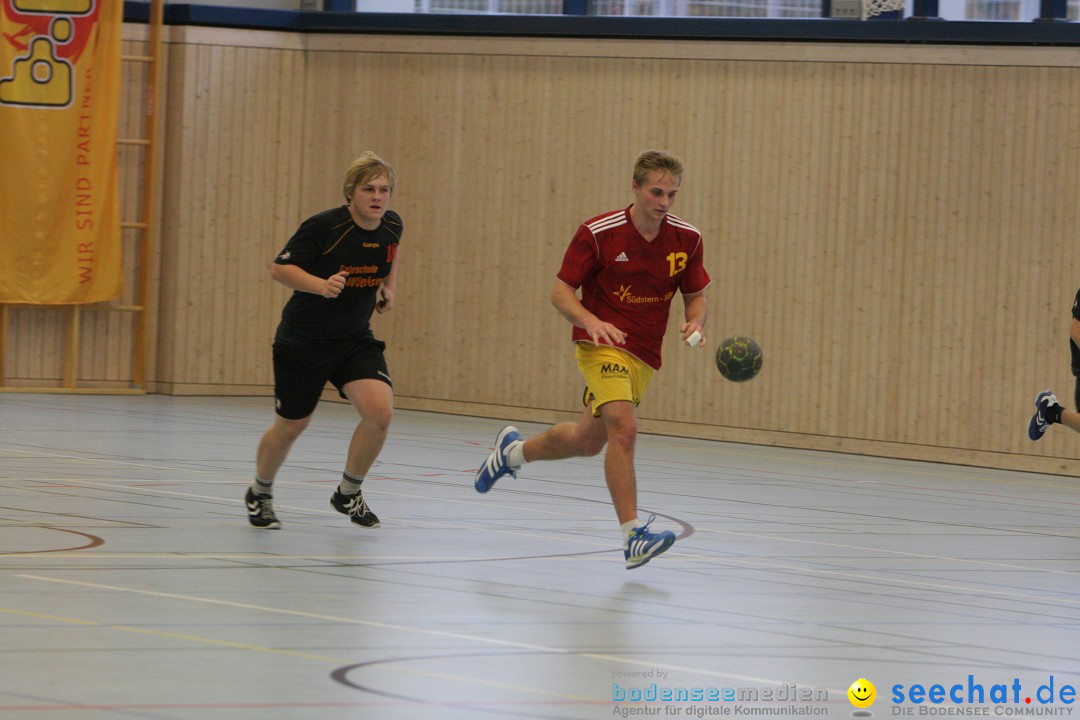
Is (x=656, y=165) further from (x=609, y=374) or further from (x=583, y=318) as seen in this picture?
(x=609, y=374)

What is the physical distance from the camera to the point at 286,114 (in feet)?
54.0

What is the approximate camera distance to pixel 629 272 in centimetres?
693

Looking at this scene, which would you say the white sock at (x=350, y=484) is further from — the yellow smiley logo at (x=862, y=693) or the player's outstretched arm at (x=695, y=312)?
the yellow smiley logo at (x=862, y=693)

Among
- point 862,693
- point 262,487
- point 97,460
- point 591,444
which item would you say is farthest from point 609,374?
point 97,460

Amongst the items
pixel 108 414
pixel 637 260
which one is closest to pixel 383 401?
pixel 637 260

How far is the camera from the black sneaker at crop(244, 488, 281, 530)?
7363 mm

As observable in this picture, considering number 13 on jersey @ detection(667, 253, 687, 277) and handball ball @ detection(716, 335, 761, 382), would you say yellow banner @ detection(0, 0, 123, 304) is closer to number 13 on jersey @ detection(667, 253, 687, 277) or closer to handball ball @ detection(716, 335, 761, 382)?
handball ball @ detection(716, 335, 761, 382)

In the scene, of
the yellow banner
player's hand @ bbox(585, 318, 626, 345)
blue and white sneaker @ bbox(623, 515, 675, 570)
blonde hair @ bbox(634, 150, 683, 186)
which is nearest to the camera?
blue and white sneaker @ bbox(623, 515, 675, 570)

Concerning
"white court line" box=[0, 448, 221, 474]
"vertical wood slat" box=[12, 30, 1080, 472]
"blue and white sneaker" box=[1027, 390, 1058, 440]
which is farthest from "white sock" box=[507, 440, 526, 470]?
"vertical wood slat" box=[12, 30, 1080, 472]

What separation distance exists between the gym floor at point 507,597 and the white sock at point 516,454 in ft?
1.04

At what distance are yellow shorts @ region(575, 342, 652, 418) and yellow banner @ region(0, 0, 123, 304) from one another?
31.9 feet

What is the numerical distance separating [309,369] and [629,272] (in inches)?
59.6

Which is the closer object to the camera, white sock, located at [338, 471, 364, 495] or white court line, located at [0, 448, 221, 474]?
white sock, located at [338, 471, 364, 495]

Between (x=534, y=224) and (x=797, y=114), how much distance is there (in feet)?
8.87
